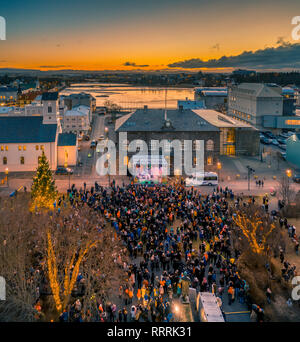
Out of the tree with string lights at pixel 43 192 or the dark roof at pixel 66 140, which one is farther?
the dark roof at pixel 66 140

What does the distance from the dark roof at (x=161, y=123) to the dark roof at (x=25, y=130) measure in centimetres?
940

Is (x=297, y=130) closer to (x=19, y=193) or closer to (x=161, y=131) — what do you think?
(x=161, y=131)

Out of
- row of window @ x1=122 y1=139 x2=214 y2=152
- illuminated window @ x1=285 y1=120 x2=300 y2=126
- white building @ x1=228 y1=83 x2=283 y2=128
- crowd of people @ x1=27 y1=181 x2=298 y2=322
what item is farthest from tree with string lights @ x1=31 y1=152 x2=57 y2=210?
illuminated window @ x1=285 y1=120 x2=300 y2=126

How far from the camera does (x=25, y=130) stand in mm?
43375

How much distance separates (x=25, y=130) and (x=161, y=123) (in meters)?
18.1

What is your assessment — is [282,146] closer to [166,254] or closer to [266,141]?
[266,141]

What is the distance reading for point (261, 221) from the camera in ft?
69.2

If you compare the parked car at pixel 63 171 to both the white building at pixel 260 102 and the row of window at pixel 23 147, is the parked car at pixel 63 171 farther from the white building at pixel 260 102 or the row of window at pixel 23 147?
the white building at pixel 260 102

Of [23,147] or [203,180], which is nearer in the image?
[203,180]

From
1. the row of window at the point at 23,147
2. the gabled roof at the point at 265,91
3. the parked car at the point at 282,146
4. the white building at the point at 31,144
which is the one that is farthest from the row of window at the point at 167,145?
the gabled roof at the point at 265,91

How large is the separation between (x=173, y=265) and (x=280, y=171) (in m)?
28.4

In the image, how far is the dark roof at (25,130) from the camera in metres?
42.4

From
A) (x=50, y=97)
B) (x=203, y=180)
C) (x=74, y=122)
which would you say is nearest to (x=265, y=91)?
(x=74, y=122)
